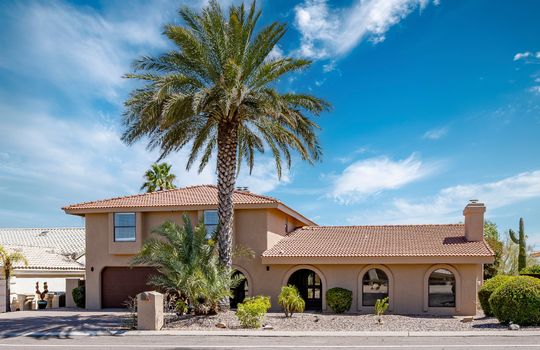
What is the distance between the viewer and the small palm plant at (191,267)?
20.9 m

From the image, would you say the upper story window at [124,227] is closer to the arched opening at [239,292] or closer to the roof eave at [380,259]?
the arched opening at [239,292]

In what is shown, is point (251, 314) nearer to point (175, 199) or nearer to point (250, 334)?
point (250, 334)

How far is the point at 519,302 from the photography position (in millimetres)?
18562

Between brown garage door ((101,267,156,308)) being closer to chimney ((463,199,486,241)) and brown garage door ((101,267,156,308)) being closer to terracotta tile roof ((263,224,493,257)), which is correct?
terracotta tile roof ((263,224,493,257))

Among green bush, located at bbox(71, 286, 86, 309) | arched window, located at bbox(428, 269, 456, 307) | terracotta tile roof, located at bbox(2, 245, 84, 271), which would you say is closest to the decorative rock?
arched window, located at bbox(428, 269, 456, 307)

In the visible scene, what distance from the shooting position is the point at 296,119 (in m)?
24.5

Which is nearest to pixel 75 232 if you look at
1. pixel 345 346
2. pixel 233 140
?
pixel 233 140

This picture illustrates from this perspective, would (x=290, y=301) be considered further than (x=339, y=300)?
No

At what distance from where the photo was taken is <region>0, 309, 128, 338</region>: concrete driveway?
19703 mm

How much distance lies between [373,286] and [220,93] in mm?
11721

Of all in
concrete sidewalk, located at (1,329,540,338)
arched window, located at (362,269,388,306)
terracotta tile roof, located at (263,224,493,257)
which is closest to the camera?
concrete sidewalk, located at (1,329,540,338)

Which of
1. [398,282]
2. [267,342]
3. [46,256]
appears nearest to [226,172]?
[267,342]

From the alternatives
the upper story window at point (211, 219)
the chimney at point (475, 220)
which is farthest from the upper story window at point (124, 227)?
the chimney at point (475, 220)

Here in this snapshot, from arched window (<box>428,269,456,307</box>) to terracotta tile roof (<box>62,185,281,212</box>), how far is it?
831 centimetres
